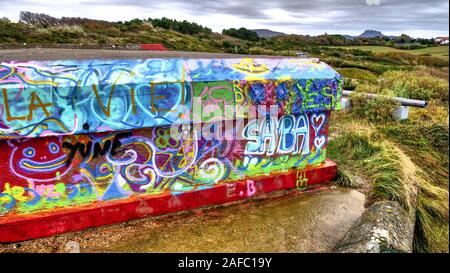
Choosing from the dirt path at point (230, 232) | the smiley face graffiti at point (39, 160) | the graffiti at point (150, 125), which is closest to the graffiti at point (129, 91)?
the graffiti at point (150, 125)

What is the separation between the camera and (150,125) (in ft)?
10.9

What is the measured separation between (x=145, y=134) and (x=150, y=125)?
14cm

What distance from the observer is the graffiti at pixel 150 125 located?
3.00 meters

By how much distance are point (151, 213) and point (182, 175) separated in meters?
0.48

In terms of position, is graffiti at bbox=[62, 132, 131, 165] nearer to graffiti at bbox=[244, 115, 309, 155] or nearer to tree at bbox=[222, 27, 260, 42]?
graffiti at bbox=[244, 115, 309, 155]

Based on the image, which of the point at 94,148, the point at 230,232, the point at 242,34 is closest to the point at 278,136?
the point at 230,232

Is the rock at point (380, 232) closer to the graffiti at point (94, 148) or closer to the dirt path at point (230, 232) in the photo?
the dirt path at point (230, 232)

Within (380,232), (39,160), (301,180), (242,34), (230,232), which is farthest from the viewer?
(242,34)

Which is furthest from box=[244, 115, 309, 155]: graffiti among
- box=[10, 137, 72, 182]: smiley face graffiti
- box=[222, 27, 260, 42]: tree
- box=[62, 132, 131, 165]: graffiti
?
box=[222, 27, 260, 42]: tree

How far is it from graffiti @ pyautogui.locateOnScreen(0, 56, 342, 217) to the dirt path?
0.27 metres

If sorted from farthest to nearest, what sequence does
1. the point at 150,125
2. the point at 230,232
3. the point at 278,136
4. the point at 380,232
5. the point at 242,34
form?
the point at 242,34 < the point at 278,136 < the point at 230,232 < the point at 150,125 < the point at 380,232

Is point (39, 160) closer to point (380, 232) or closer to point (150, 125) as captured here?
point (150, 125)
